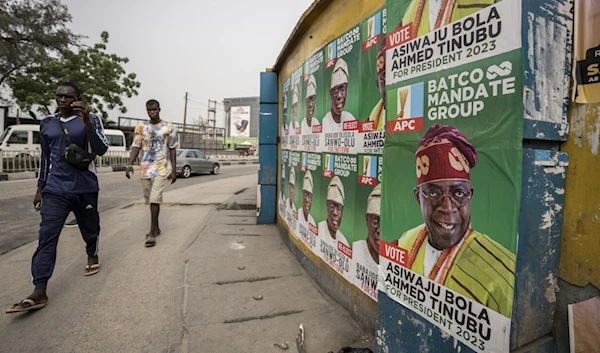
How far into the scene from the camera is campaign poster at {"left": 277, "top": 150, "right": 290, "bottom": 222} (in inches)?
182

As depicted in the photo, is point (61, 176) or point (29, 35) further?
point (29, 35)

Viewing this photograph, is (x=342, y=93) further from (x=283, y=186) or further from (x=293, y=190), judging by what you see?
(x=283, y=186)

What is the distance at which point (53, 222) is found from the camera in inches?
109

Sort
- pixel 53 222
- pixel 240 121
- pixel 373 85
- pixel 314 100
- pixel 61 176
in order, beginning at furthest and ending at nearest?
pixel 240 121 < pixel 314 100 < pixel 61 176 < pixel 53 222 < pixel 373 85

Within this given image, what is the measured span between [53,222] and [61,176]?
1.37 ft

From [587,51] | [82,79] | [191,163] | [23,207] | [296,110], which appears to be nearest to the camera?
[587,51]

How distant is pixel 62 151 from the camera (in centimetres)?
294

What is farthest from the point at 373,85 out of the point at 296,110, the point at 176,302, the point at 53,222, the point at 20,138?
the point at 20,138

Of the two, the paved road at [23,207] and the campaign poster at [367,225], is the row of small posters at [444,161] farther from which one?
the paved road at [23,207]

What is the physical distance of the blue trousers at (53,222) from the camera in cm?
267

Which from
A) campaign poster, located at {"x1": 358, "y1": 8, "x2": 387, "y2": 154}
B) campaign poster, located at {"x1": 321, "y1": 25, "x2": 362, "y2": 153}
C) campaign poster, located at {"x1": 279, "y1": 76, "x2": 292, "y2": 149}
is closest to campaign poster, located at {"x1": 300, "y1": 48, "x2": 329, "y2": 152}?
campaign poster, located at {"x1": 321, "y1": 25, "x2": 362, "y2": 153}

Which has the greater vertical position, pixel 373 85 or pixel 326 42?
pixel 326 42

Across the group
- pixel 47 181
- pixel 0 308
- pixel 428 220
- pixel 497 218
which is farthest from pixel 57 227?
pixel 497 218

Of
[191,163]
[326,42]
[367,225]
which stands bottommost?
[367,225]
